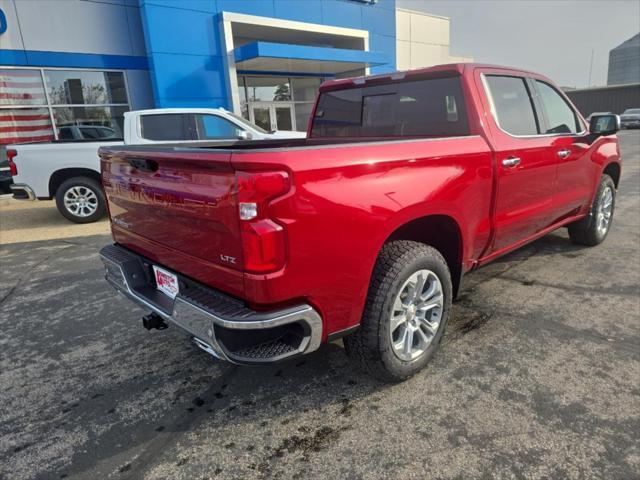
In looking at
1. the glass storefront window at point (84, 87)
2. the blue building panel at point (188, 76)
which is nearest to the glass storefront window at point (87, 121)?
the glass storefront window at point (84, 87)

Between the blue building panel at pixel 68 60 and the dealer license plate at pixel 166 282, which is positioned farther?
the blue building panel at pixel 68 60

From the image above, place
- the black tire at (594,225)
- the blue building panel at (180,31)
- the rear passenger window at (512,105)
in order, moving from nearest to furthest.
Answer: the rear passenger window at (512,105), the black tire at (594,225), the blue building panel at (180,31)

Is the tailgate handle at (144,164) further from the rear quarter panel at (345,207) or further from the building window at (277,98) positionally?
the building window at (277,98)

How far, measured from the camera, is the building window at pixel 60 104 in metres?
11.3

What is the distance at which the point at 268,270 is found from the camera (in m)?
1.96

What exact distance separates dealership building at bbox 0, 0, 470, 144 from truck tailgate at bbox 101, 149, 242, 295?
1049 cm

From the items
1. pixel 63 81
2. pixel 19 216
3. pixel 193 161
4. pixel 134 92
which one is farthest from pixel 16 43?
pixel 193 161

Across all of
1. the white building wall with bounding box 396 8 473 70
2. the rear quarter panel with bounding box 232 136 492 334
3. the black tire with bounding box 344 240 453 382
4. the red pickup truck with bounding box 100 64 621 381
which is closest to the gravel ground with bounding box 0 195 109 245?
the red pickup truck with bounding box 100 64 621 381

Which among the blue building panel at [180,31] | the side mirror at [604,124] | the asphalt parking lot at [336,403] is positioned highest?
the blue building panel at [180,31]

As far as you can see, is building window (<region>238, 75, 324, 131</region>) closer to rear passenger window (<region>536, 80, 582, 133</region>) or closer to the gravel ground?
the gravel ground

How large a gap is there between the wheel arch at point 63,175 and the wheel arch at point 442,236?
279 inches

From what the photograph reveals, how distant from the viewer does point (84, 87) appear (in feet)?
39.8

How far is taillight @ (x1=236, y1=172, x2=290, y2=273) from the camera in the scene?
1.89 meters

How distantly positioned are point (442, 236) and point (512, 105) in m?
1.33
